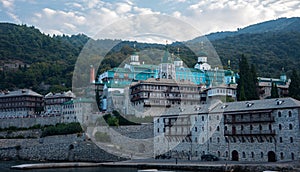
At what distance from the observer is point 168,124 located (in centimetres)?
5316

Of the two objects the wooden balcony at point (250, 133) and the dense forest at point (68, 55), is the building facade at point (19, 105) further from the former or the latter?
the wooden balcony at point (250, 133)

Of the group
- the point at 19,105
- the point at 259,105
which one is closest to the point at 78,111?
the point at 19,105

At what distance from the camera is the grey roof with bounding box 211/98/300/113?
4088 centimetres

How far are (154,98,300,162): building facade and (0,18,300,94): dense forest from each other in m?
47.9

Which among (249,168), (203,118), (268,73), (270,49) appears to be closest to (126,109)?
(203,118)

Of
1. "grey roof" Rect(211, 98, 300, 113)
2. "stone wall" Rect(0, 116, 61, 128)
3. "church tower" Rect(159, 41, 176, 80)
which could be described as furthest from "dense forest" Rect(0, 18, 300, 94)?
"grey roof" Rect(211, 98, 300, 113)

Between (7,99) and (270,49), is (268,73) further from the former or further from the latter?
(7,99)

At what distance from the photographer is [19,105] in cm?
8212

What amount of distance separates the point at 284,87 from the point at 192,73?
21.9 m

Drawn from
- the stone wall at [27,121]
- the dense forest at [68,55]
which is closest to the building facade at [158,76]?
the stone wall at [27,121]

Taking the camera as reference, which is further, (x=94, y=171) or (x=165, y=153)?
(x=165, y=153)

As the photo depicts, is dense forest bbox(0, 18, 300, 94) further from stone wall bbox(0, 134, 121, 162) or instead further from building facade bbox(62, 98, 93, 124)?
stone wall bbox(0, 134, 121, 162)

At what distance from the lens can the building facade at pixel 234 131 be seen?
40.6 m

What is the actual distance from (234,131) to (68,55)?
96.3 meters
